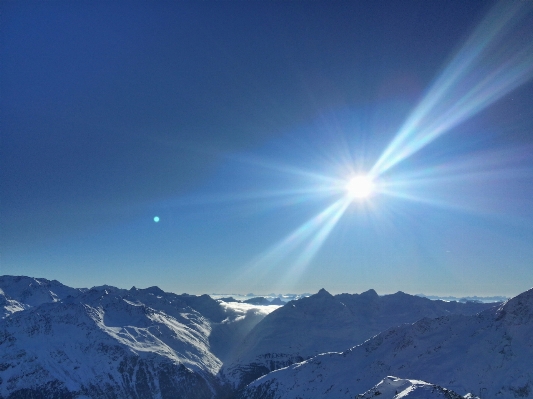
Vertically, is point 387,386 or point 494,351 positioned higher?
point 494,351

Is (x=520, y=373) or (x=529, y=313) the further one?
(x=529, y=313)

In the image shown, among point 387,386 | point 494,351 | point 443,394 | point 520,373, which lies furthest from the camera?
point 494,351

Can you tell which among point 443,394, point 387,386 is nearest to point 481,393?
point 387,386

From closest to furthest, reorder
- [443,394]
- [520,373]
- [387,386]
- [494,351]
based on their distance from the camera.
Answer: [443,394]
[387,386]
[520,373]
[494,351]

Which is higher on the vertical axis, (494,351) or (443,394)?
(494,351)

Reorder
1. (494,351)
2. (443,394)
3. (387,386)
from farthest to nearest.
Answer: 1. (494,351)
2. (387,386)
3. (443,394)

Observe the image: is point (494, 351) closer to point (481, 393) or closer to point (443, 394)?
point (481, 393)

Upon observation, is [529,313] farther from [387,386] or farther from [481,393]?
[387,386]

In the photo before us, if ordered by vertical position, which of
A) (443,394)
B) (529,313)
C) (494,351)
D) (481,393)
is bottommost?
(443,394)

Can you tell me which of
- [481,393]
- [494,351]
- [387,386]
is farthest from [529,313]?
[387,386]
